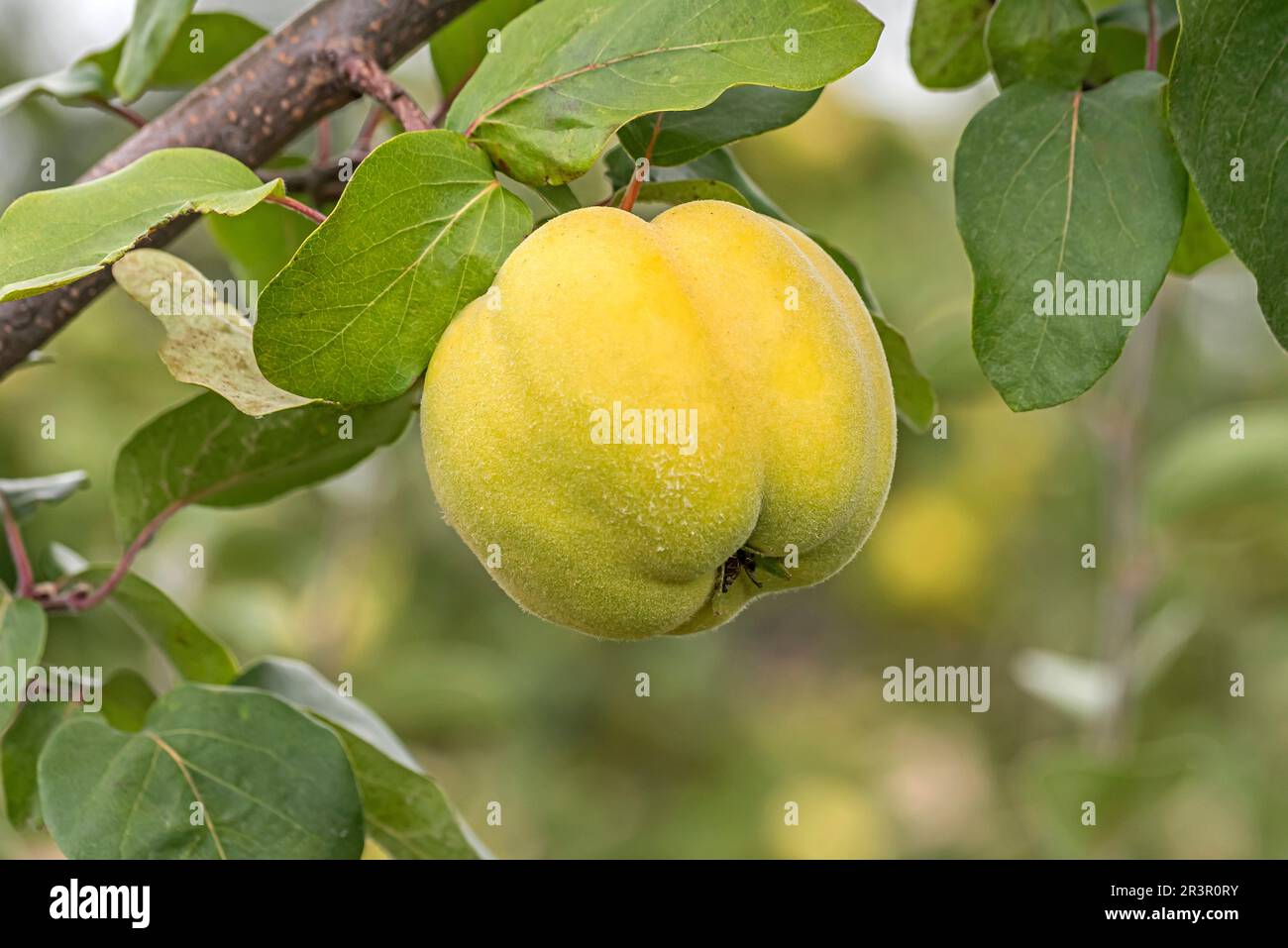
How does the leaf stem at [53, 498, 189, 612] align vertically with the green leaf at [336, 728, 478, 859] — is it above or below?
above

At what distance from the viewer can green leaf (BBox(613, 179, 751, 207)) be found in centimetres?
63

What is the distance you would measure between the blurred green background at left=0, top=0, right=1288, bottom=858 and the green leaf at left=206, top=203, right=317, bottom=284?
0.84 meters

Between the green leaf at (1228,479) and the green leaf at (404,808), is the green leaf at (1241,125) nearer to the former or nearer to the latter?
the green leaf at (404,808)

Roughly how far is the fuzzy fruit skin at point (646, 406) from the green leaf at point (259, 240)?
402 millimetres

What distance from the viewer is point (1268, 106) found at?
554 mm

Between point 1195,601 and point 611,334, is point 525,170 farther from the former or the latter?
point 1195,601

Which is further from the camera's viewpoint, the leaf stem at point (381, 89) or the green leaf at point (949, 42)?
the green leaf at point (949, 42)

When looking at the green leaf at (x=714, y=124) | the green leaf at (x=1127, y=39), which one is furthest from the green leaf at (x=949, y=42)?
the green leaf at (x=714, y=124)

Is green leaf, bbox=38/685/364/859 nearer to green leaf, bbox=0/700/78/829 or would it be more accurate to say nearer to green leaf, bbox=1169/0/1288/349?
green leaf, bbox=0/700/78/829

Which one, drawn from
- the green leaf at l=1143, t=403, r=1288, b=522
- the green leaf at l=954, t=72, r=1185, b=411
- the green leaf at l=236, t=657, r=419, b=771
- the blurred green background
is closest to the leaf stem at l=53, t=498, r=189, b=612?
the green leaf at l=236, t=657, r=419, b=771


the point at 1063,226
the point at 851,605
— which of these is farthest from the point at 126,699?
the point at 851,605

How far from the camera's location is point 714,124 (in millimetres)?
629

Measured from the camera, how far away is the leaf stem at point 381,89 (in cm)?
63

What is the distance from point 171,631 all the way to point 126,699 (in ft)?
0.33
